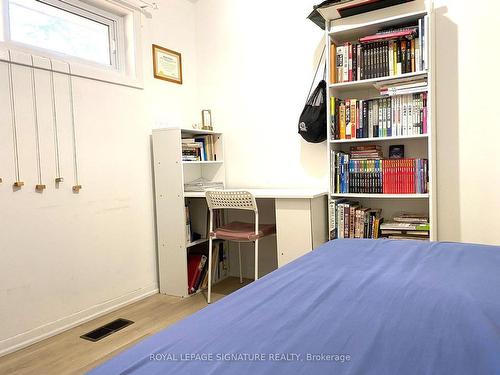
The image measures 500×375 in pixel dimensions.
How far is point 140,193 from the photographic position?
3070 millimetres

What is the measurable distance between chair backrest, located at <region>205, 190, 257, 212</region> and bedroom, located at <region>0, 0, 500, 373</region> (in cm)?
20

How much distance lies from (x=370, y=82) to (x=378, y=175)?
62cm

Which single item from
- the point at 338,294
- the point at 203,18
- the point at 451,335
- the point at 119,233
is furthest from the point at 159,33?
the point at 451,335

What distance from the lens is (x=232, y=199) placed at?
2799 mm

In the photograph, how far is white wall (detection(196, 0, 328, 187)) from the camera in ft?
10.3

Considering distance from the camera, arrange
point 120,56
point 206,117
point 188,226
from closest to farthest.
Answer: point 120,56, point 188,226, point 206,117

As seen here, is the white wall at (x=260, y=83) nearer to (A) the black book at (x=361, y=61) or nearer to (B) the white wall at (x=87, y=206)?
(B) the white wall at (x=87, y=206)

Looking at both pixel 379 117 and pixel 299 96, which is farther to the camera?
pixel 299 96

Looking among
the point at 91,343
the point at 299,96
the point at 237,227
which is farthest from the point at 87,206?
the point at 299,96

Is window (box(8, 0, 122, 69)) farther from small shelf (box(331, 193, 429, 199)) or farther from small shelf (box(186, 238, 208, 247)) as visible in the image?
small shelf (box(331, 193, 429, 199))

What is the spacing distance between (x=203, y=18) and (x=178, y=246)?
2.07 meters

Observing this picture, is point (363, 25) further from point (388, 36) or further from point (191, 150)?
point (191, 150)

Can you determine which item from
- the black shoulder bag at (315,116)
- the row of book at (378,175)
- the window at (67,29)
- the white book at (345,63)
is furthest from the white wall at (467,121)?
the window at (67,29)

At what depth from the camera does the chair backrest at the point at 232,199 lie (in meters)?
2.73
